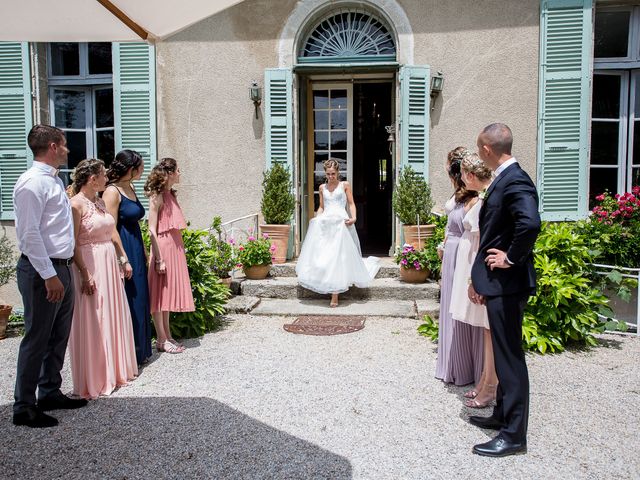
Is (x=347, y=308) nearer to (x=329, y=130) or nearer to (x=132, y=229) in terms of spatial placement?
(x=132, y=229)

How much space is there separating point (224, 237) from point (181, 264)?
2.52 m

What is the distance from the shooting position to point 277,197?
740 cm

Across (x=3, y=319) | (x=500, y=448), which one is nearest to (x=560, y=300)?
(x=500, y=448)

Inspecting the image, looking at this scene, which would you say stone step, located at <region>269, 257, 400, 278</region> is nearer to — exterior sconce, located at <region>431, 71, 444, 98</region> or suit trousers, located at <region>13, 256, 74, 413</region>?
exterior sconce, located at <region>431, 71, 444, 98</region>

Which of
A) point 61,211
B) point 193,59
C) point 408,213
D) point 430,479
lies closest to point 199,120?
point 193,59

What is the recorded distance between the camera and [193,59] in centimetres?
773

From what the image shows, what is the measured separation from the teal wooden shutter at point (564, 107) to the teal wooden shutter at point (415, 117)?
144 centimetres

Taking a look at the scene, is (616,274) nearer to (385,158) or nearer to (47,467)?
(47,467)

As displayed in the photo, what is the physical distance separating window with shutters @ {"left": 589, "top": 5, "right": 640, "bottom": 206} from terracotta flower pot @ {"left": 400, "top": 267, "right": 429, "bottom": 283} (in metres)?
2.70

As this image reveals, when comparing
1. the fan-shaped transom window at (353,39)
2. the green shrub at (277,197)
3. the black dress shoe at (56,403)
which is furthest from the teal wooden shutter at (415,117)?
the black dress shoe at (56,403)

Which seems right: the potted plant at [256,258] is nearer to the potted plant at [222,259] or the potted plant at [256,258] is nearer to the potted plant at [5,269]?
the potted plant at [222,259]

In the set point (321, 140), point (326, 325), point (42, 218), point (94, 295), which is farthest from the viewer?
point (321, 140)

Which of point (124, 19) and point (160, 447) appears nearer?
point (124, 19)

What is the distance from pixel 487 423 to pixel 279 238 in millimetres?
4519
